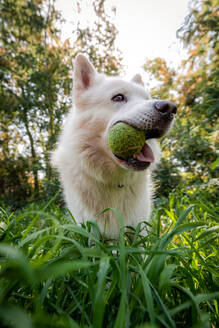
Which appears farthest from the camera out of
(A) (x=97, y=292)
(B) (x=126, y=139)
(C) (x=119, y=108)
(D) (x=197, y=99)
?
(D) (x=197, y=99)

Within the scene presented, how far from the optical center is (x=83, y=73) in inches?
92.3

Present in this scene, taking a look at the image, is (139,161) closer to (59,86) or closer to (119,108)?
(119,108)

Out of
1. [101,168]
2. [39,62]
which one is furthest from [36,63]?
[101,168]

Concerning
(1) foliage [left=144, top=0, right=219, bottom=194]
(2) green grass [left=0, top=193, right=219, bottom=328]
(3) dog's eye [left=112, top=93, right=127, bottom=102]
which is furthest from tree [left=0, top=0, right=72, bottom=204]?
(2) green grass [left=0, top=193, right=219, bottom=328]

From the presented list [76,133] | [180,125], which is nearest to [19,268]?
[76,133]

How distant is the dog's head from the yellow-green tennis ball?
72 millimetres

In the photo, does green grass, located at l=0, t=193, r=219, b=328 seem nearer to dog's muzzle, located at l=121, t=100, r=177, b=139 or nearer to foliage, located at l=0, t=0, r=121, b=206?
dog's muzzle, located at l=121, t=100, r=177, b=139

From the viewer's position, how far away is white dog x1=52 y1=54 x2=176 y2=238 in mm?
1606

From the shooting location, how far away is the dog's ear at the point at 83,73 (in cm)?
227

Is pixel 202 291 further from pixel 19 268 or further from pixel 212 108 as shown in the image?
pixel 212 108

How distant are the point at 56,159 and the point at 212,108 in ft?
8.57

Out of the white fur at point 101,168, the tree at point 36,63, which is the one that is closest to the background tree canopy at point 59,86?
the tree at point 36,63

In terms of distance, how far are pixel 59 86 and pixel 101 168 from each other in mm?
6504

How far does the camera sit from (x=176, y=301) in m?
0.87
